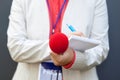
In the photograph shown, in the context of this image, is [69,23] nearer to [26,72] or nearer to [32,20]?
[32,20]

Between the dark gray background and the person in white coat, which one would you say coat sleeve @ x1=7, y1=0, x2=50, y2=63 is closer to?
the person in white coat

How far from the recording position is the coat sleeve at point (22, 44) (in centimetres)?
135

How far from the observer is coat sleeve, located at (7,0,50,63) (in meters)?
1.35

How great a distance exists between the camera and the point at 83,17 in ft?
4.70

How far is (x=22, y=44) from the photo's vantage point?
4.50 feet

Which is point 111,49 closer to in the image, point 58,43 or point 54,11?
point 54,11

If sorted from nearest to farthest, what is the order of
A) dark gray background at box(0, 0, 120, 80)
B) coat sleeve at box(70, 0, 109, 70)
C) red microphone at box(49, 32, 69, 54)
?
red microphone at box(49, 32, 69, 54), coat sleeve at box(70, 0, 109, 70), dark gray background at box(0, 0, 120, 80)

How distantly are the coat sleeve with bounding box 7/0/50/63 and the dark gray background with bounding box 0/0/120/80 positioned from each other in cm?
44

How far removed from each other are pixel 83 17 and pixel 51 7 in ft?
0.50

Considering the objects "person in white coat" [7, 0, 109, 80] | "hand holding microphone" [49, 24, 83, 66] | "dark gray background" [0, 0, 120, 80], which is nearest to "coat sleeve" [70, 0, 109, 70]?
"person in white coat" [7, 0, 109, 80]

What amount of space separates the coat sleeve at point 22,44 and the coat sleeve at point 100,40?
166mm

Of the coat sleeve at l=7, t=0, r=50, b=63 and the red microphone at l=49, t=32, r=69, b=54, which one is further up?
the red microphone at l=49, t=32, r=69, b=54
